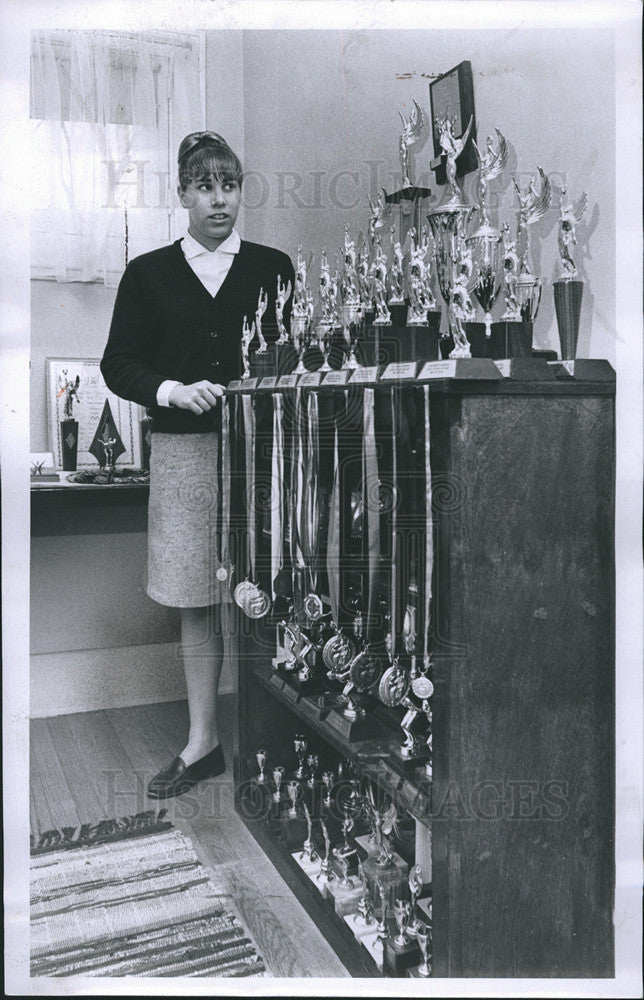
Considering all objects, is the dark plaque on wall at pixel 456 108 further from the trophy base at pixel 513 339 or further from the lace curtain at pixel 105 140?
the lace curtain at pixel 105 140

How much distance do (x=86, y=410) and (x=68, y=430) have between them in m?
0.11

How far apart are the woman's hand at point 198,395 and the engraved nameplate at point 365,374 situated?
65cm

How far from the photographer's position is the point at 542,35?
1546 millimetres

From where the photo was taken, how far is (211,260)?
2314 millimetres

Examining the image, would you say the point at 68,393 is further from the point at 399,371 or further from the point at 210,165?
the point at 399,371

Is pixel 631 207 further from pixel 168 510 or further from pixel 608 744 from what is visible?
pixel 168 510

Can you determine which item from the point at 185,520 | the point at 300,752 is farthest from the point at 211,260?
the point at 300,752

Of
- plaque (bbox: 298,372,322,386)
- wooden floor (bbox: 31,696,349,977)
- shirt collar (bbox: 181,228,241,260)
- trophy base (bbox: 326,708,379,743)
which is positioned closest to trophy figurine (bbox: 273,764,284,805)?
wooden floor (bbox: 31,696,349,977)

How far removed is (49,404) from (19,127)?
1793 millimetres

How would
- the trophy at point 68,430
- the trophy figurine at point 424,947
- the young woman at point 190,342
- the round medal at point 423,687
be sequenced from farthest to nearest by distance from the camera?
the trophy at point 68,430, the young woman at point 190,342, the trophy figurine at point 424,947, the round medal at point 423,687

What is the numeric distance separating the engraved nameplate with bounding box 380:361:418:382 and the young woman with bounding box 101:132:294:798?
92 centimetres

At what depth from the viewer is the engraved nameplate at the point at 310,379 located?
1.62 meters

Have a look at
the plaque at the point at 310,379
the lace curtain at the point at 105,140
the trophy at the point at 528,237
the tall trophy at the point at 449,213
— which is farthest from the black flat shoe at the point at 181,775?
the lace curtain at the point at 105,140

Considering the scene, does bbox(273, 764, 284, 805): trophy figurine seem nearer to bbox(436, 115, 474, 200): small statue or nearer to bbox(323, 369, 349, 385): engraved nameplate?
bbox(323, 369, 349, 385): engraved nameplate
